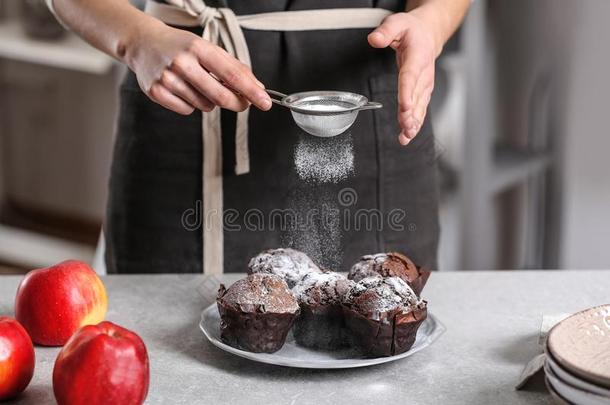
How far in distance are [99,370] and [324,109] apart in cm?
49

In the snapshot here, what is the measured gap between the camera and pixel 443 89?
2711 mm

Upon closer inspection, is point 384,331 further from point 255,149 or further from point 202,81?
point 255,149

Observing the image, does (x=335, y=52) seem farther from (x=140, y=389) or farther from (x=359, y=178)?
(x=140, y=389)

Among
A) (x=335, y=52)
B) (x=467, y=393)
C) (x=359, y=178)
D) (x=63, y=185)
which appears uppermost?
(x=335, y=52)

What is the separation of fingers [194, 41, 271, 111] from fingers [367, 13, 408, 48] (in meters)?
0.17

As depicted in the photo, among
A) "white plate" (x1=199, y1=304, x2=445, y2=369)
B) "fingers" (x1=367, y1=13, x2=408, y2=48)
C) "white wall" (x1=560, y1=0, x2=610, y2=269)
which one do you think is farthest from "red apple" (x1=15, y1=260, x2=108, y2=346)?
"white wall" (x1=560, y1=0, x2=610, y2=269)

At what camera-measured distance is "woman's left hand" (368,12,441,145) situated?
1.31 meters

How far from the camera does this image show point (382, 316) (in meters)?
1.14

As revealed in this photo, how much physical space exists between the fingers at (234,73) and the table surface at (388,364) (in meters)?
0.30

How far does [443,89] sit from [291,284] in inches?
61.1

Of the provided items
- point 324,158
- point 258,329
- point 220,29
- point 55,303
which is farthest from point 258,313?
point 220,29

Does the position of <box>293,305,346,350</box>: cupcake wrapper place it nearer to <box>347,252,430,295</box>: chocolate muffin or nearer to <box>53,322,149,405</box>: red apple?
<box>347,252,430,295</box>: chocolate muffin

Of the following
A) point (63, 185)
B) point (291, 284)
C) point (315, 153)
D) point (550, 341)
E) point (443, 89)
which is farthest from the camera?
point (63, 185)

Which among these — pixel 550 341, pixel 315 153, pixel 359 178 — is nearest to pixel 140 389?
pixel 550 341
